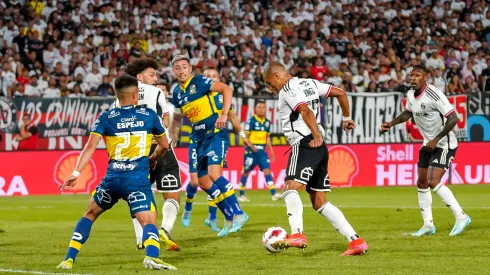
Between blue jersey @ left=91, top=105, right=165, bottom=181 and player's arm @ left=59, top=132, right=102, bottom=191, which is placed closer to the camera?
player's arm @ left=59, top=132, right=102, bottom=191

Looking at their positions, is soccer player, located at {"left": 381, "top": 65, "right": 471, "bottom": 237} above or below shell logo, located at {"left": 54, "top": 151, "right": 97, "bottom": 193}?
above

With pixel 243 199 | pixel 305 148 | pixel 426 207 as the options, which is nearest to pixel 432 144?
pixel 426 207

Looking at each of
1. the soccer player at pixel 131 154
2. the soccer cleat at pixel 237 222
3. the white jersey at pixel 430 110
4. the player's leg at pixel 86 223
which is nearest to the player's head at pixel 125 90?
the soccer player at pixel 131 154

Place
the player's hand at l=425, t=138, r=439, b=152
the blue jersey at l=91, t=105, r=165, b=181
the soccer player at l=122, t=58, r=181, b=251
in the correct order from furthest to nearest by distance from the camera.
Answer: the player's hand at l=425, t=138, r=439, b=152 → the soccer player at l=122, t=58, r=181, b=251 → the blue jersey at l=91, t=105, r=165, b=181

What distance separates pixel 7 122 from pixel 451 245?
13643mm

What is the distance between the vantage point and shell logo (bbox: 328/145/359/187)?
2667 cm

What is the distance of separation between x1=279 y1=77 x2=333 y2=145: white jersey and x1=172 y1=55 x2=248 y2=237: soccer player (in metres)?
2.43

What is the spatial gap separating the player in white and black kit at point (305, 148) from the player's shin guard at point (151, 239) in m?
1.92

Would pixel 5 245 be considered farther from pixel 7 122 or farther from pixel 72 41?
pixel 72 41

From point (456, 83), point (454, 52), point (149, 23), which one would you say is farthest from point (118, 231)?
point (454, 52)

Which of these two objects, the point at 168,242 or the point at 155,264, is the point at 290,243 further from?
the point at 168,242

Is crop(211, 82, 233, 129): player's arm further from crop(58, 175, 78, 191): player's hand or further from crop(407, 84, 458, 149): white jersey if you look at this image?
crop(58, 175, 78, 191): player's hand

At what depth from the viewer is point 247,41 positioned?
31.0 meters

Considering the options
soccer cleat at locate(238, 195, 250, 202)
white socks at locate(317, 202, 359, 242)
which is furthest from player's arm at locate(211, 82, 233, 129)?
soccer cleat at locate(238, 195, 250, 202)
